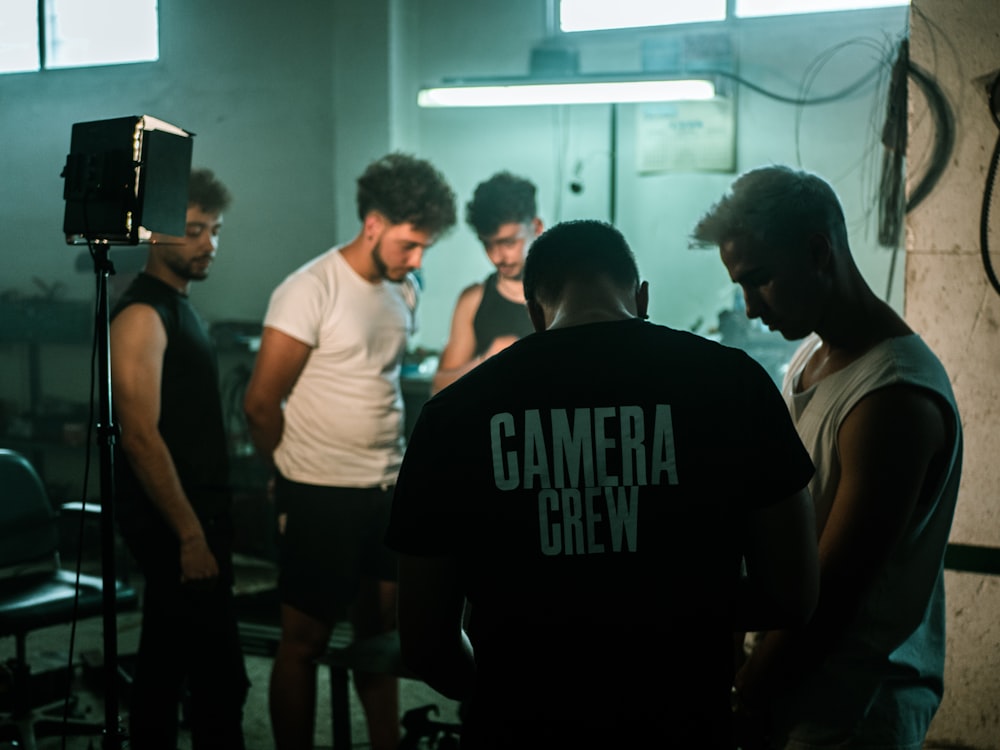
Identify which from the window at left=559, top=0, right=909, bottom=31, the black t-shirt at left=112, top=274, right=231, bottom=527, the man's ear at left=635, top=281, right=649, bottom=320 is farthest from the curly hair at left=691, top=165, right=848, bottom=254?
the window at left=559, top=0, right=909, bottom=31

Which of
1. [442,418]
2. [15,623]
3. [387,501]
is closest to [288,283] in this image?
[387,501]

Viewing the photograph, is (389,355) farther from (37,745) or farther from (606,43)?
(606,43)

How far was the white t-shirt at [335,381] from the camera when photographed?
8.14 ft

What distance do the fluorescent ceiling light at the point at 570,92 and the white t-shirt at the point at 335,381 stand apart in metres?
1.35

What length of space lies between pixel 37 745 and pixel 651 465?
94.5 inches

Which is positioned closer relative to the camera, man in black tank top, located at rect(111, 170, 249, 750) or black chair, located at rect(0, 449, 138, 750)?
man in black tank top, located at rect(111, 170, 249, 750)

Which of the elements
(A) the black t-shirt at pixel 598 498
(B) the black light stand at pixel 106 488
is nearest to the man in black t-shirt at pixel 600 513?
(A) the black t-shirt at pixel 598 498

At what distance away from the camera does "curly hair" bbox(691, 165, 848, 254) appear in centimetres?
150

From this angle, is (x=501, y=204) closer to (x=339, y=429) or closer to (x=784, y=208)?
(x=339, y=429)

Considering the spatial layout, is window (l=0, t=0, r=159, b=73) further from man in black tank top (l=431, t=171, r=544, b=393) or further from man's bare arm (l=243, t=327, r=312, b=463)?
man in black tank top (l=431, t=171, r=544, b=393)

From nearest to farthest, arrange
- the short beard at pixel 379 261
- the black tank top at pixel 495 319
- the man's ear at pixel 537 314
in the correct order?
the man's ear at pixel 537 314 < the short beard at pixel 379 261 < the black tank top at pixel 495 319

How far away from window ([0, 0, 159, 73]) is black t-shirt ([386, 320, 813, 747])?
5.74 ft

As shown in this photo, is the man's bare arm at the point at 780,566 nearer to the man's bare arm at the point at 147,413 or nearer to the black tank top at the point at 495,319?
the man's bare arm at the point at 147,413

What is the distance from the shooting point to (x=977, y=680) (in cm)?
217
